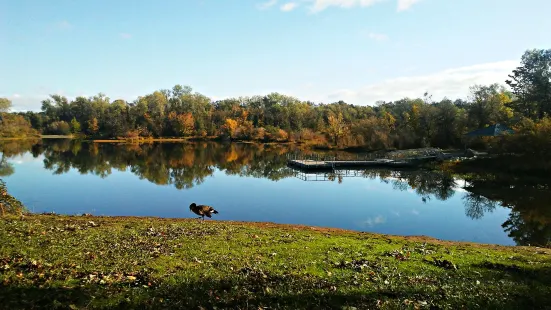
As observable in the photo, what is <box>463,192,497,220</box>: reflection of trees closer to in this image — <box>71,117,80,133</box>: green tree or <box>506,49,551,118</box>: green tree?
<box>506,49,551,118</box>: green tree

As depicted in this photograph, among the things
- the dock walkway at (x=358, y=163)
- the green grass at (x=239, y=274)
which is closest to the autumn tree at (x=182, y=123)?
the dock walkway at (x=358, y=163)

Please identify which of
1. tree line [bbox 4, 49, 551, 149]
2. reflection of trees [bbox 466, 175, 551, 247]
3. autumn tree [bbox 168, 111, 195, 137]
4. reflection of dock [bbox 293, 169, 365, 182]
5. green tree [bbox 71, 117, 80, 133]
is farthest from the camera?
green tree [bbox 71, 117, 80, 133]

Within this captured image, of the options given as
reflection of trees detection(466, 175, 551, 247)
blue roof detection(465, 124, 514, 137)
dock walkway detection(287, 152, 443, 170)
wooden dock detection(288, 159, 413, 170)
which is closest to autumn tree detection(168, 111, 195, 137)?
dock walkway detection(287, 152, 443, 170)

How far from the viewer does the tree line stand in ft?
205

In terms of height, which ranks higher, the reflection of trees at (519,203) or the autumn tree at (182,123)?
the autumn tree at (182,123)

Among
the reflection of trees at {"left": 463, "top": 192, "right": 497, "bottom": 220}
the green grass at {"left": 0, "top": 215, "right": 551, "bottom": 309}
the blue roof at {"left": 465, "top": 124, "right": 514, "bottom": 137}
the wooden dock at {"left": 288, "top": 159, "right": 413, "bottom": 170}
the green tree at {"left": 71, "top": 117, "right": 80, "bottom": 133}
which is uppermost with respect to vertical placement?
the green tree at {"left": 71, "top": 117, "right": 80, "bottom": 133}

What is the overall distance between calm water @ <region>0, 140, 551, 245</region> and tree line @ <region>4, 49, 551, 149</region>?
25.5 metres

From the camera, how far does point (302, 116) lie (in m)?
121

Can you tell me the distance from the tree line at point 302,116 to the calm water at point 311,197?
83.8 feet

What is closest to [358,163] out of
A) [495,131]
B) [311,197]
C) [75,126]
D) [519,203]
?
[495,131]

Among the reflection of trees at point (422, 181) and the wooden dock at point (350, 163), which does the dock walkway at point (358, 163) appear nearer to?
the wooden dock at point (350, 163)

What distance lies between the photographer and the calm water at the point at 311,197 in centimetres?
2395

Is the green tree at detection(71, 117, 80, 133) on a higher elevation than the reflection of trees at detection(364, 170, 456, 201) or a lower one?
higher

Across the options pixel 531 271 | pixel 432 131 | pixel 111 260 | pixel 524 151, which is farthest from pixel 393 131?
pixel 111 260
